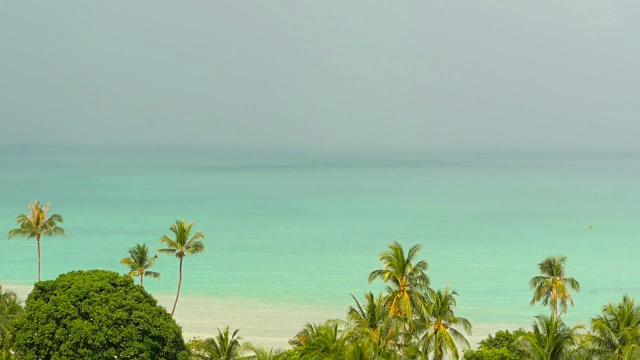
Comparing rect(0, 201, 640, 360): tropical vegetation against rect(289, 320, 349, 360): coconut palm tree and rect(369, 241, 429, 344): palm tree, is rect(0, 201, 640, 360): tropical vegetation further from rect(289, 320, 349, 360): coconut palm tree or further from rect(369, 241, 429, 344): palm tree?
rect(369, 241, 429, 344): palm tree

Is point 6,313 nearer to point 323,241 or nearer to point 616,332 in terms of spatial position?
point 616,332

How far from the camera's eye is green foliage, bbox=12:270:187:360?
2600 centimetres

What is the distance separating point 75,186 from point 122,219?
60440mm

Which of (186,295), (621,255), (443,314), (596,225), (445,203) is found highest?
(445,203)

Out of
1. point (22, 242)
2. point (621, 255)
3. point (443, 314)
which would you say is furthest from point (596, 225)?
point (443, 314)

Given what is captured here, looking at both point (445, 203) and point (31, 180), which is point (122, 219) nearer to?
point (445, 203)

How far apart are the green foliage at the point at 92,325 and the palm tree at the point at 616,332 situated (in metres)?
15.0

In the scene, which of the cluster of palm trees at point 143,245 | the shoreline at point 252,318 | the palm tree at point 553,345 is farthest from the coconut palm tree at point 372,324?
the shoreline at point 252,318

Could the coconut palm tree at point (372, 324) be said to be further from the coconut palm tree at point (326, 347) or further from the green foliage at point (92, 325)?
the green foliage at point (92, 325)

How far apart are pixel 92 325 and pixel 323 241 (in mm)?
72287

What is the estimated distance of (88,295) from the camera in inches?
1070

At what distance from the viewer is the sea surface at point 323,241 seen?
206ft

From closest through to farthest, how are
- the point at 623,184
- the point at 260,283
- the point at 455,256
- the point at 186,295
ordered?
the point at 186,295 → the point at 260,283 → the point at 455,256 → the point at 623,184

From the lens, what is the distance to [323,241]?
98000 millimetres
